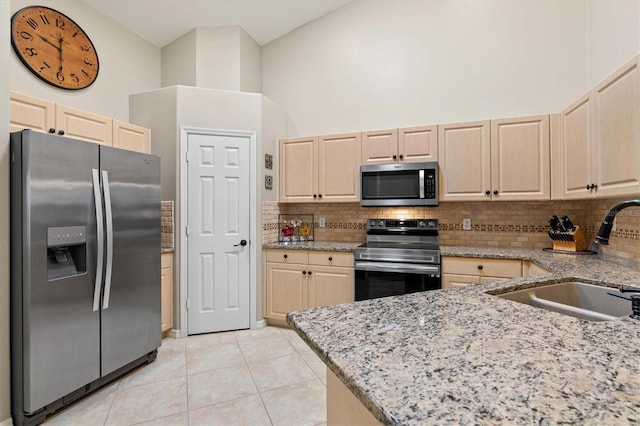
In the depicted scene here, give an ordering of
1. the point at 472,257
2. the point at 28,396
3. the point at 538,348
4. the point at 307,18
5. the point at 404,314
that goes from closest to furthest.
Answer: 1. the point at 538,348
2. the point at 404,314
3. the point at 28,396
4. the point at 472,257
5. the point at 307,18

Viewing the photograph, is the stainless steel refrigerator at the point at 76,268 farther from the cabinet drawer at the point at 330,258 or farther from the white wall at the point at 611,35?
the white wall at the point at 611,35

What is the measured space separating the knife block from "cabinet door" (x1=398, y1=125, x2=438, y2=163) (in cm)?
126

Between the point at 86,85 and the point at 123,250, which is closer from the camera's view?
the point at 123,250

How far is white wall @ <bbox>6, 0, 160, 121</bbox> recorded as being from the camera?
107 inches

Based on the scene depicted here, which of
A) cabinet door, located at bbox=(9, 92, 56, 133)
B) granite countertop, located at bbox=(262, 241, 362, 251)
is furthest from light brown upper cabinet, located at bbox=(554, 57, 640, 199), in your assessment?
cabinet door, located at bbox=(9, 92, 56, 133)

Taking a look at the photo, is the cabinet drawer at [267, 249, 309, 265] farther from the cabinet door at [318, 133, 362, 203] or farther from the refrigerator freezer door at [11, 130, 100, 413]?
the refrigerator freezer door at [11, 130, 100, 413]

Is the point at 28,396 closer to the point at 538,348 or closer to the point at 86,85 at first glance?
the point at 538,348

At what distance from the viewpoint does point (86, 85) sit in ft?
10.1

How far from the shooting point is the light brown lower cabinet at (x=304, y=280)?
10.5 feet

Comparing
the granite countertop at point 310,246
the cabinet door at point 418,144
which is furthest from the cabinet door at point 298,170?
the cabinet door at point 418,144

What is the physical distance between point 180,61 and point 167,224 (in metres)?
1.94

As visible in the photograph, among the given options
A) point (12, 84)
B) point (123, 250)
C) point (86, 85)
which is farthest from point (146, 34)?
point (123, 250)

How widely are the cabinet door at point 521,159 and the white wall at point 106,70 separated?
3720 mm

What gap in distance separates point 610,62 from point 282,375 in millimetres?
3514
